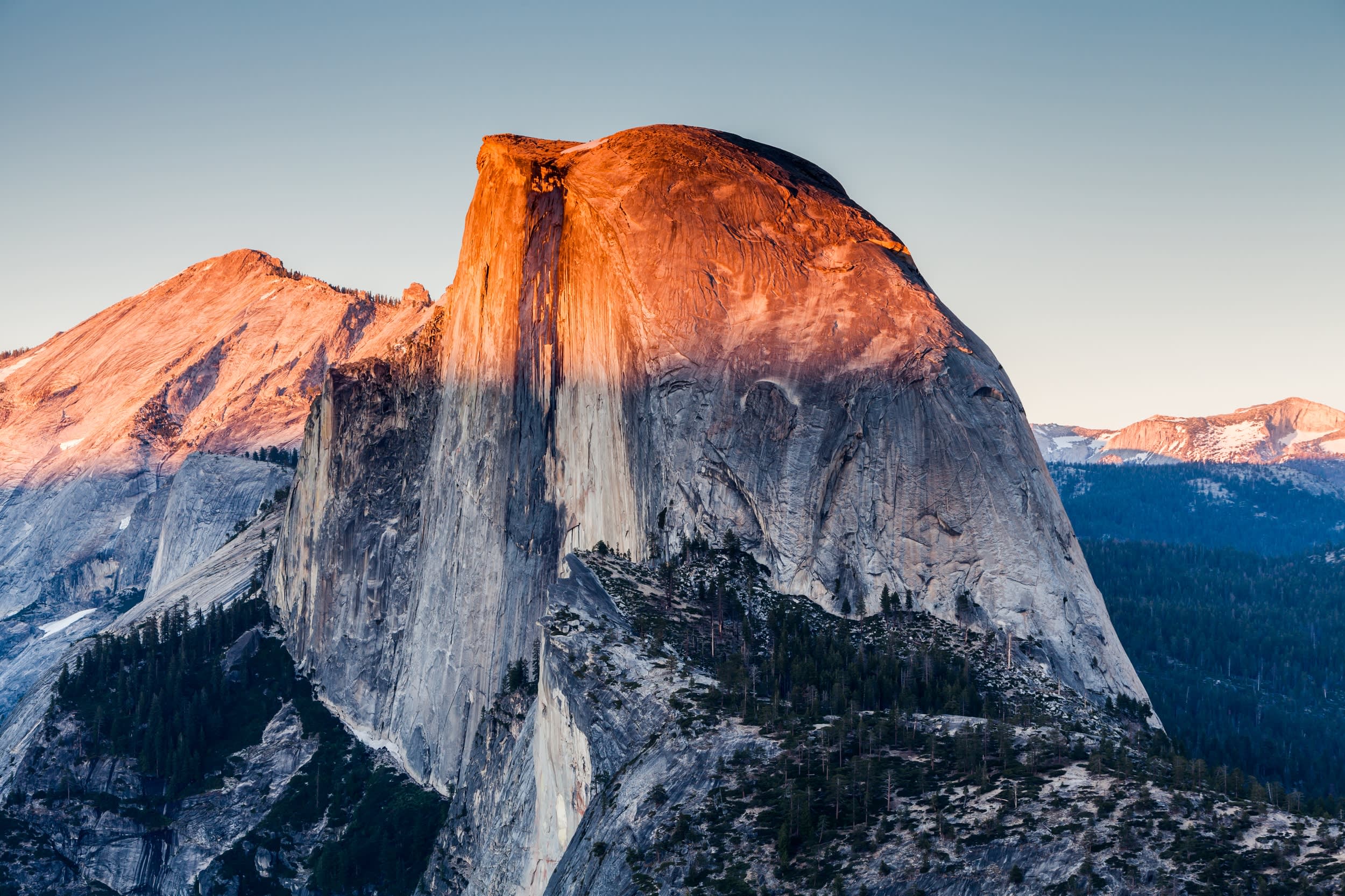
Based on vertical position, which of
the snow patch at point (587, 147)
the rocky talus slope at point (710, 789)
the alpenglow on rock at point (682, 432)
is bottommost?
the rocky talus slope at point (710, 789)

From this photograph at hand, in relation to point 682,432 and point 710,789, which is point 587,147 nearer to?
point 682,432

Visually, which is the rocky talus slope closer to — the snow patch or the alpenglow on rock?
the alpenglow on rock

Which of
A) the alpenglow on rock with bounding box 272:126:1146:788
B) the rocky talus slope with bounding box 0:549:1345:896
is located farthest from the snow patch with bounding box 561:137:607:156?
the rocky talus slope with bounding box 0:549:1345:896

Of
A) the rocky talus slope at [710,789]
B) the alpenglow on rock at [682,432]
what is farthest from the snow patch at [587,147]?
the rocky talus slope at [710,789]

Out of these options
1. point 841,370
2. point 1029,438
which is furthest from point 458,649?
point 1029,438

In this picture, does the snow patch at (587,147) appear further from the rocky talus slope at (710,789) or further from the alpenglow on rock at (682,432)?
the rocky talus slope at (710,789)

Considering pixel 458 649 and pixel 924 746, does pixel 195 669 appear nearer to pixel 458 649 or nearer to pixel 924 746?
pixel 458 649

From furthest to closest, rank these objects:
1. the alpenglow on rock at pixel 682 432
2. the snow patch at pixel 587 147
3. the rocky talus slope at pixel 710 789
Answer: the snow patch at pixel 587 147 < the alpenglow on rock at pixel 682 432 < the rocky talus slope at pixel 710 789

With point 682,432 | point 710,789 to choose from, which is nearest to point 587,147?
point 682,432
